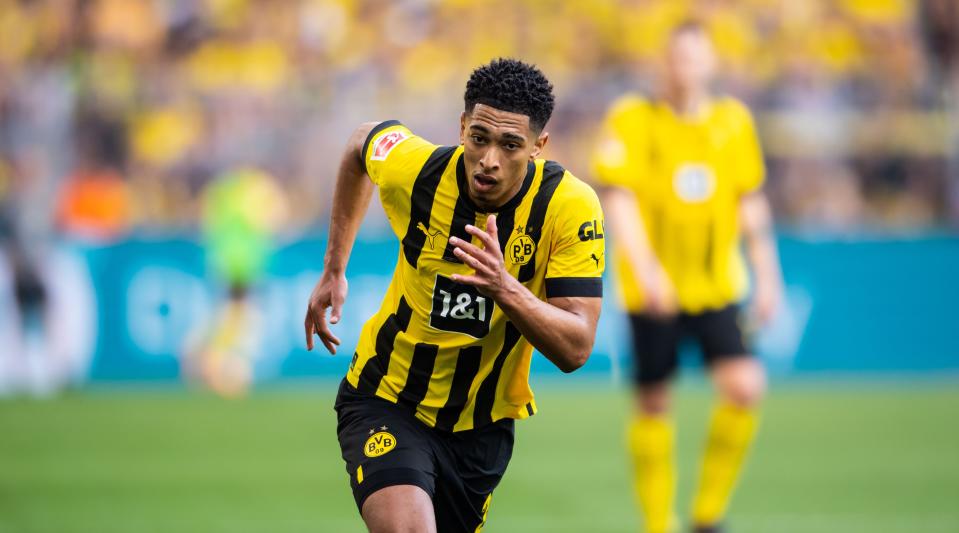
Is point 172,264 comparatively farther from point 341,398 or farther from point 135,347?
point 341,398

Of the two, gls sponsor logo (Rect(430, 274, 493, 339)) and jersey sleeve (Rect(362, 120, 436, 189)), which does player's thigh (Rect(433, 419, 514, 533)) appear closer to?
gls sponsor logo (Rect(430, 274, 493, 339))

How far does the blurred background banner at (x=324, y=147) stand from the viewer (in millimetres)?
13328

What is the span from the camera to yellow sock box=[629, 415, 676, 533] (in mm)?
6957

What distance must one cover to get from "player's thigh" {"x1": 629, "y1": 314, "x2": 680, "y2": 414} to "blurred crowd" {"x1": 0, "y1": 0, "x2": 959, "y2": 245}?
7620 mm

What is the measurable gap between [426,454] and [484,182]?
943mm

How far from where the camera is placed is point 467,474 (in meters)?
4.36

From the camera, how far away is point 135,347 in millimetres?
13344

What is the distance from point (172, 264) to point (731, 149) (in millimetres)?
7740

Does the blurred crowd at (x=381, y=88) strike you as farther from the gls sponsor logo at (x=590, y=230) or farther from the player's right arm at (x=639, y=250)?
the gls sponsor logo at (x=590, y=230)

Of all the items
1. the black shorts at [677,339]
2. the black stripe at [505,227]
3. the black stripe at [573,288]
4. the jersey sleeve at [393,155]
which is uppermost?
the black shorts at [677,339]

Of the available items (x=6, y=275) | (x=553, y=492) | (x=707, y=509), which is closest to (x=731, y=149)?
(x=707, y=509)

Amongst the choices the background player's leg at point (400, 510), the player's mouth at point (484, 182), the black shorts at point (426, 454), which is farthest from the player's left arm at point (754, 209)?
the background player's leg at point (400, 510)

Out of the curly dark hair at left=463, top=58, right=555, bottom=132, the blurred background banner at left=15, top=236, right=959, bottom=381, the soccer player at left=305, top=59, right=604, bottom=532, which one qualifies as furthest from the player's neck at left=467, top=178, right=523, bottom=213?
the blurred background banner at left=15, top=236, right=959, bottom=381

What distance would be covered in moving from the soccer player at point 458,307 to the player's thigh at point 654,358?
2781 mm
